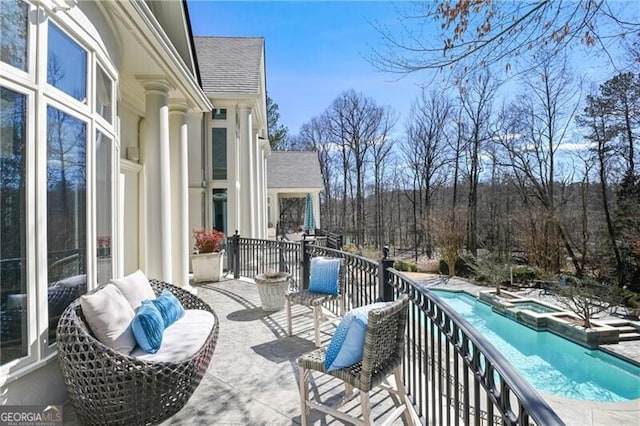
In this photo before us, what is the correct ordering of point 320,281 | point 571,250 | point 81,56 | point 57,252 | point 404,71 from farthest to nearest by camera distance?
point 571,250, point 320,281, point 404,71, point 81,56, point 57,252

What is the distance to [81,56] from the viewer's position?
3.12 metres

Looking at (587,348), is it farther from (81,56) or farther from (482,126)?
(482,126)

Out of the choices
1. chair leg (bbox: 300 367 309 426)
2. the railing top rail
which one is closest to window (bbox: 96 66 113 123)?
chair leg (bbox: 300 367 309 426)

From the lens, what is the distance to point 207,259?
Answer: 786 centimetres

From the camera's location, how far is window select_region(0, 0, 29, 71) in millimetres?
2244

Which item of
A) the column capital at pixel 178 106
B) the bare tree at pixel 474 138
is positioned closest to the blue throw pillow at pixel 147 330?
the column capital at pixel 178 106

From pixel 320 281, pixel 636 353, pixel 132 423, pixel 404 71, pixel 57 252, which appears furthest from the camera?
pixel 636 353

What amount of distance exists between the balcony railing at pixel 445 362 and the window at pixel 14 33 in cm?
336

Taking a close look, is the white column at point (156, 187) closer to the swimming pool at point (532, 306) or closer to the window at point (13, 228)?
the window at point (13, 228)

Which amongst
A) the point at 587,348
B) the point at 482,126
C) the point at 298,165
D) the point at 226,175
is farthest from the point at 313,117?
the point at 587,348

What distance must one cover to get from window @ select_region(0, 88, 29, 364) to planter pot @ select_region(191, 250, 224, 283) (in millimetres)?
5522

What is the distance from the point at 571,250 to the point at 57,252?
66.0 ft

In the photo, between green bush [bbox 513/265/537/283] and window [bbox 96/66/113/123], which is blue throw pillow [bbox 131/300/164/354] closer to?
window [bbox 96/66/113/123]

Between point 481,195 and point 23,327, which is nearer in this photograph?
point 23,327
